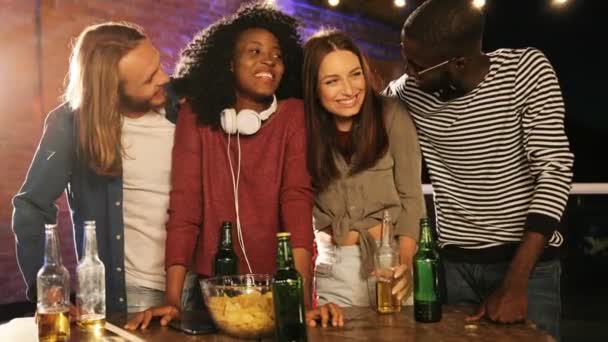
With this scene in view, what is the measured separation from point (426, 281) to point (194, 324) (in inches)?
23.4

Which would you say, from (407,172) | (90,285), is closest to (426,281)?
(407,172)

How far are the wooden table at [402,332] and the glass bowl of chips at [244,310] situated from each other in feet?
0.15

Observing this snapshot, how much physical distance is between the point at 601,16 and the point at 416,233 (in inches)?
209

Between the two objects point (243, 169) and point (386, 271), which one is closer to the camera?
point (386, 271)

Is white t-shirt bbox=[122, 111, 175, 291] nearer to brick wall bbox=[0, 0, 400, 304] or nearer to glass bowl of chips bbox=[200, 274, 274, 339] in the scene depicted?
glass bowl of chips bbox=[200, 274, 274, 339]

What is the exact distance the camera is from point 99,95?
7.37 ft

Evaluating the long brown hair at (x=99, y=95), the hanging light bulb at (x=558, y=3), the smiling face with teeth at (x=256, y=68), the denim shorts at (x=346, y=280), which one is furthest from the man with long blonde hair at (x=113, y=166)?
the hanging light bulb at (x=558, y=3)

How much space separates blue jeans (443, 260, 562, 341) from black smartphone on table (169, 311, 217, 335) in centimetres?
80

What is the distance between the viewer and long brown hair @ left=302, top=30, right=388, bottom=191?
2195 millimetres

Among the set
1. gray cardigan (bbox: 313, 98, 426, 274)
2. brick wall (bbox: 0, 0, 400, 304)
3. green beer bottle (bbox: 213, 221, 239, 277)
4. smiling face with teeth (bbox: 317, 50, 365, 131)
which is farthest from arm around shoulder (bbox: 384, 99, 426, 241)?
brick wall (bbox: 0, 0, 400, 304)

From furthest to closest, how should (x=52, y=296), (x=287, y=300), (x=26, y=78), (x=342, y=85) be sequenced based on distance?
1. (x=26, y=78)
2. (x=342, y=85)
3. (x=52, y=296)
4. (x=287, y=300)

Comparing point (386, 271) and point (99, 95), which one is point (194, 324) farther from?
point (99, 95)

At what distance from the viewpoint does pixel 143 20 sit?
5.26 meters

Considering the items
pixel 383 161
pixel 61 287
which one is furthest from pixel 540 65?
pixel 61 287
